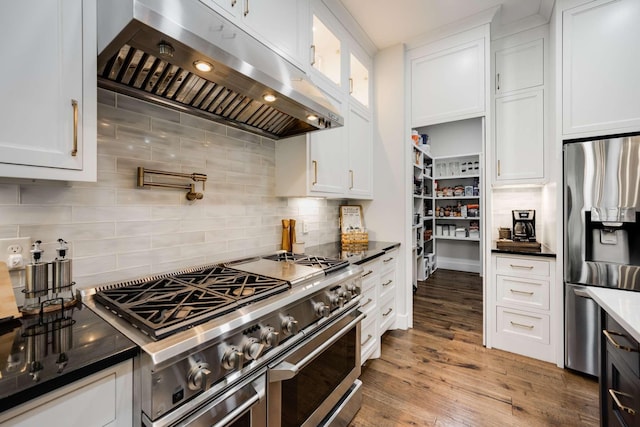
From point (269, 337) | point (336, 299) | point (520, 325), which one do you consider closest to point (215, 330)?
point (269, 337)

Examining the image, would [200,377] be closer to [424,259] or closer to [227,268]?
[227,268]

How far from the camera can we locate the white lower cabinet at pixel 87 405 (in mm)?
583

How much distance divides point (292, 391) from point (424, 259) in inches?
152

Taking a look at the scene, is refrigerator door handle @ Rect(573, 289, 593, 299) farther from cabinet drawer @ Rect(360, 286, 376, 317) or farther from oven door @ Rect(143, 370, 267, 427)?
oven door @ Rect(143, 370, 267, 427)

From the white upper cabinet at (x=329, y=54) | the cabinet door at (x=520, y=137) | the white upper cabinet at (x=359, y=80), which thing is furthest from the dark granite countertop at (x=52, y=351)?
the cabinet door at (x=520, y=137)

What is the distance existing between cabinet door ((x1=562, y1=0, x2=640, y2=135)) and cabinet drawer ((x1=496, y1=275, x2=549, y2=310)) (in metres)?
1.25

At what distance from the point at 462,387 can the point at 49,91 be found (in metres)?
2.67

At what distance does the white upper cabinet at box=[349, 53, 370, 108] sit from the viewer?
260 centimetres

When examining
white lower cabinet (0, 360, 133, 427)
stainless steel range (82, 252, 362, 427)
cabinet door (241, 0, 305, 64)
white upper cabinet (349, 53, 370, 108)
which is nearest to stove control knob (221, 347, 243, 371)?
stainless steel range (82, 252, 362, 427)

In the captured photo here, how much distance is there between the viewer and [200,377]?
79 centimetres

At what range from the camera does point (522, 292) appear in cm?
240

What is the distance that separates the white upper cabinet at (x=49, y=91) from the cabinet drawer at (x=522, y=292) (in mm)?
2976

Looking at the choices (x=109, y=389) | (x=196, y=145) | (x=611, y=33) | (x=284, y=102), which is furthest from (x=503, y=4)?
(x=109, y=389)

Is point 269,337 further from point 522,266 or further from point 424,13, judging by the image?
point 424,13
